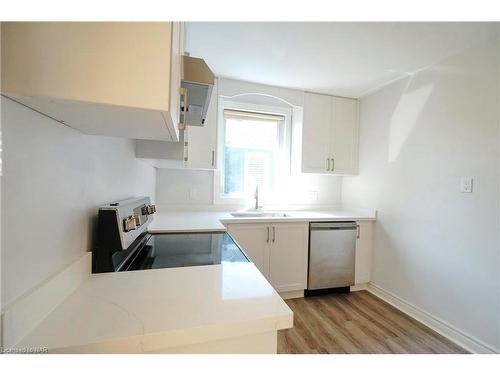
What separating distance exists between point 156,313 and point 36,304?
0.28 meters

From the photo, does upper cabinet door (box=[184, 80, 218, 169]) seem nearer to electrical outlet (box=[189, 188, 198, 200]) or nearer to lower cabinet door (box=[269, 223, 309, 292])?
electrical outlet (box=[189, 188, 198, 200])

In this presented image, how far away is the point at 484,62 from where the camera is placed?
1580mm

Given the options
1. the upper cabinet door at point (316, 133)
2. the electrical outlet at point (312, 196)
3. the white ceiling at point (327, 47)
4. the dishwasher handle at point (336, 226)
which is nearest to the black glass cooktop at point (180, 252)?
the dishwasher handle at point (336, 226)

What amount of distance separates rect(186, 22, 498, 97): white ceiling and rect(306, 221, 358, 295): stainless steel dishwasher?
153 centimetres

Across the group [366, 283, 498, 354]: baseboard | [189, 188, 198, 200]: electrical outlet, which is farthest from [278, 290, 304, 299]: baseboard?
[189, 188, 198, 200]: electrical outlet

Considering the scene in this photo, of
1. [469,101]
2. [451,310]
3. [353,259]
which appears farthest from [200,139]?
[451,310]

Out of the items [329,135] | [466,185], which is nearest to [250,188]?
[329,135]

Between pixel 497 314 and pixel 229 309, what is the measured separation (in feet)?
6.54

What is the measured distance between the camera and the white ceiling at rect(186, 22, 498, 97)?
4.90 ft

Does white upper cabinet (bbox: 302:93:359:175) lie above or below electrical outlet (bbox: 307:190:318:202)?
above

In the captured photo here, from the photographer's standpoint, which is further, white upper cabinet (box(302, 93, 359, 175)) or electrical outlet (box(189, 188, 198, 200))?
white upper cabinet (box(302, 93, 359, 175))

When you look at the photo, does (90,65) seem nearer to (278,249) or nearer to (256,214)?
(278,249)

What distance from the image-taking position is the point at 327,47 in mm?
1714
